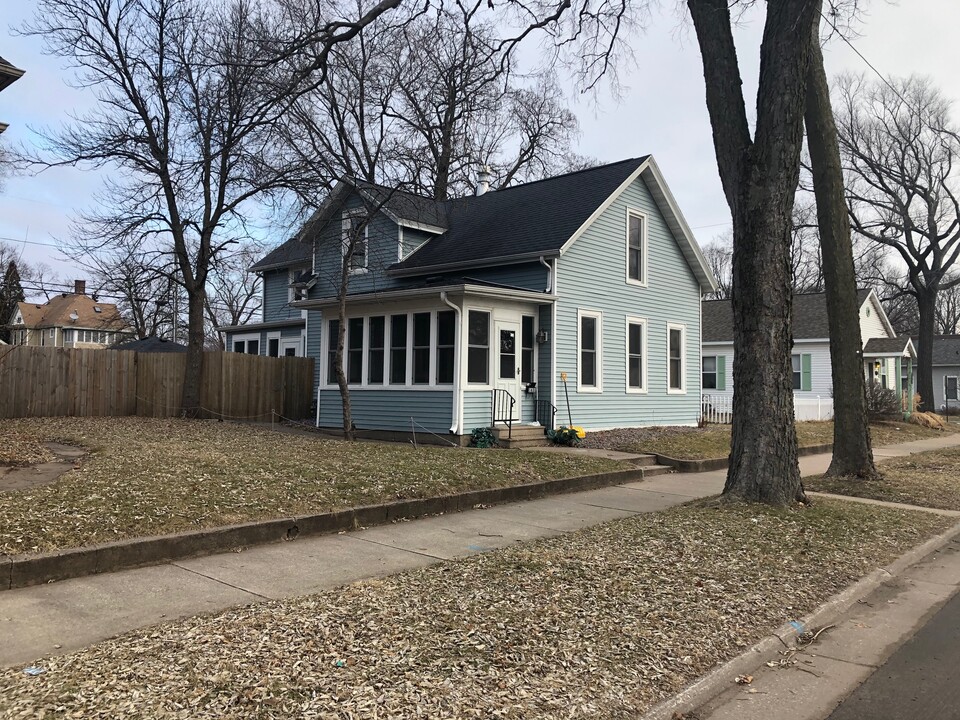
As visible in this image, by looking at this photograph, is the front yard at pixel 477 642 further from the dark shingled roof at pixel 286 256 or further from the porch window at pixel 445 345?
the dark shingled roof at pixel 286 256

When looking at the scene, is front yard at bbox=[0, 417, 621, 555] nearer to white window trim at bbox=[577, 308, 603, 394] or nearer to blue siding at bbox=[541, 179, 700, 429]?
white window trim at bbox=[577, 308, 603, 394]

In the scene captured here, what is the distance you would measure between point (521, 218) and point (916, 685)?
15694 mm

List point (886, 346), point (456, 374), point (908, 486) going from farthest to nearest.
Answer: point (886, 346) < point (456, 374) < point (908, 486)

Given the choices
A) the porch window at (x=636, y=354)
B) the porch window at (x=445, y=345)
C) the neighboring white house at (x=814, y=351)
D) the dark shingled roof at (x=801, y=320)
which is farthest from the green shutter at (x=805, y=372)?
the porch window at (x=445, y=345)

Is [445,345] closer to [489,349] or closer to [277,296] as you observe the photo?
[489,349]

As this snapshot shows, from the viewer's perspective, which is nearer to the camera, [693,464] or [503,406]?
[693,464]

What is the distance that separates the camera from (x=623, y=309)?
18531 mm

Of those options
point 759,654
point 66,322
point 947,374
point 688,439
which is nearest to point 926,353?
point 947,374

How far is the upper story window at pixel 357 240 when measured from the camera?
48.4 feet

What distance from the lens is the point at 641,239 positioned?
1923 cm

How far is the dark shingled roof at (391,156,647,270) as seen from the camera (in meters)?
17.2

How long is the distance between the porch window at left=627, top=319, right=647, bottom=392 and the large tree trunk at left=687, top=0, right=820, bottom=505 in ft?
32.7

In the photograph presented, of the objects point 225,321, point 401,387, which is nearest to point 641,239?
point 401,387

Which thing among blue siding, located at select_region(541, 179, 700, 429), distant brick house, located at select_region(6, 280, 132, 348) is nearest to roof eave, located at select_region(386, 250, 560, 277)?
blue siding, located at select_region(541, 179, 700, 429)
